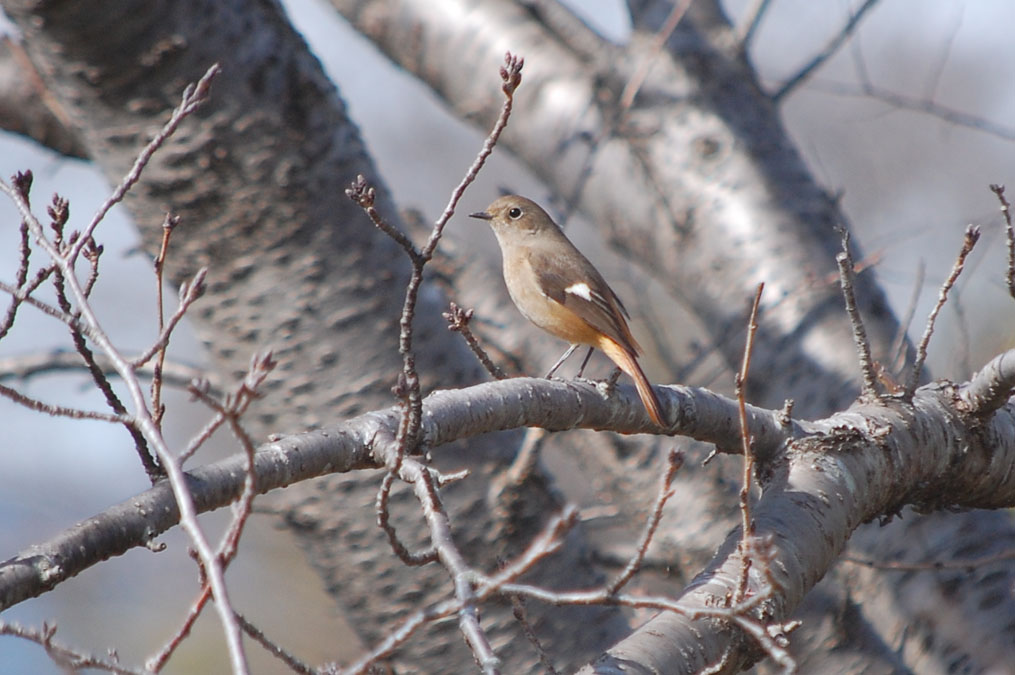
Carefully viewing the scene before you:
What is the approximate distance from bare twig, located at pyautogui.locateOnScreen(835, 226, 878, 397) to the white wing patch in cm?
120

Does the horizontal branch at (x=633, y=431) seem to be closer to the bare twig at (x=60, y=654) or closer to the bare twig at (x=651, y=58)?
the bare twig at (x=60, y=654)

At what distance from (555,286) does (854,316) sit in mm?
1564

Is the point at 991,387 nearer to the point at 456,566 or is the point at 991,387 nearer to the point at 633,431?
the point at 633,431

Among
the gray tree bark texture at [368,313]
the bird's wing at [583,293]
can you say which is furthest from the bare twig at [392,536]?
the bird's wing at [583,293]

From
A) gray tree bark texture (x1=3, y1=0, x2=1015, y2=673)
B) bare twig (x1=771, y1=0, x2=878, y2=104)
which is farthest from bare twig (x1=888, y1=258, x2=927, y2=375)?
bare twig (x1=771, y1=0, x2=878, y2=104)

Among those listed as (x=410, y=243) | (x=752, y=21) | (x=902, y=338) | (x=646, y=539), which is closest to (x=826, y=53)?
(x=752, y=21)

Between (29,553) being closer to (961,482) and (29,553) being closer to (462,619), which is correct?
(462,619)

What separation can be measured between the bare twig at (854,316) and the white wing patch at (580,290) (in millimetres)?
1200

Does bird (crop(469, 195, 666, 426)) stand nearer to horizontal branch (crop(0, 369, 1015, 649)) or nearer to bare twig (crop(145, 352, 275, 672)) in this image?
horizontal branch (crop(0, 369, 1015, 649))

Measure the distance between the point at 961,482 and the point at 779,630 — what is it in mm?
1156

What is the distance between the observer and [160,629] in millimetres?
10766

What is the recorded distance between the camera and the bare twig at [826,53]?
452 cm

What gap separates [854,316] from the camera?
6.86 ft

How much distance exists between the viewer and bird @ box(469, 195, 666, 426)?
10.6 ft
